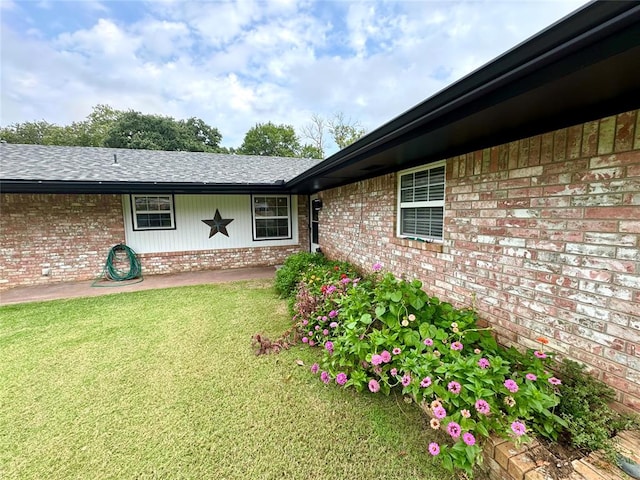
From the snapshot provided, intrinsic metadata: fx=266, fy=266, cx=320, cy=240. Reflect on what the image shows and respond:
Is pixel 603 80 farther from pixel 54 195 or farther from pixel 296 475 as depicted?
pixel 54 195

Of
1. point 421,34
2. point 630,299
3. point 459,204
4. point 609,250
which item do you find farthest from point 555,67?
point 421,34

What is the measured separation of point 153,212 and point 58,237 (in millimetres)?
2191

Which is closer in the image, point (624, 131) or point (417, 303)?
point (624, 131)

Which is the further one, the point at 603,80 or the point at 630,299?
the point at 630,299

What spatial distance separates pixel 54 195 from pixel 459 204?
8954 mm

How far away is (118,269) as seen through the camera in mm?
7238

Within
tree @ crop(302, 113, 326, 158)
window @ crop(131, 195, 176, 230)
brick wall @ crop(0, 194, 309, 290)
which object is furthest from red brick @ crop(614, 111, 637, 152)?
tree @ crop(302, 113, 326, 158)

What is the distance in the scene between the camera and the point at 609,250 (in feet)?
5.62

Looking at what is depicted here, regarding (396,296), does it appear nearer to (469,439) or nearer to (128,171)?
(469,439)

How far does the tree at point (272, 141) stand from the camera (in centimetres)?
2620

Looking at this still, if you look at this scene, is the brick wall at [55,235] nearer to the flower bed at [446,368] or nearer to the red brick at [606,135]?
the flower bed at [446,368]

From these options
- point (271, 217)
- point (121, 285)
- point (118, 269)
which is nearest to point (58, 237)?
point (118, 269)

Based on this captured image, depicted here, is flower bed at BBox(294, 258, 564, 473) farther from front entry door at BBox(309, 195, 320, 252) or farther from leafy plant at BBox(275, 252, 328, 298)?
front entry door at BBox(309, 195, 320, 252)

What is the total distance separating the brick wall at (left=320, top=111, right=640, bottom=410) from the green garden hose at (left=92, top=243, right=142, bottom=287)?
765 cm
